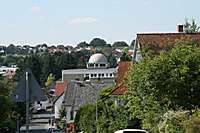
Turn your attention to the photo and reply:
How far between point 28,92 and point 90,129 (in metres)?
36.7

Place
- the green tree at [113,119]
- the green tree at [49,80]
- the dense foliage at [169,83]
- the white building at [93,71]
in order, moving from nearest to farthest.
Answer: the dense foliage at [169,83]
the green tree at [113,119]
the white building at [93,71]
the green tree at [49,80]

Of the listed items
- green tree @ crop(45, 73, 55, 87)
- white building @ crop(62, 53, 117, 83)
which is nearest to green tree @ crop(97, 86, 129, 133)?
white building @ crop(62, 53, 117, 83)

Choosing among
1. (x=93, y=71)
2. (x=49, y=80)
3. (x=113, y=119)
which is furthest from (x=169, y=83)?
(x=49, y=80)

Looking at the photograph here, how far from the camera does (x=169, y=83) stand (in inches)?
1125

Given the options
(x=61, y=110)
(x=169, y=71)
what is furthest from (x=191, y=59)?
(x=61, y=110)

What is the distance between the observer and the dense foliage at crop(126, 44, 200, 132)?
94.1 ft

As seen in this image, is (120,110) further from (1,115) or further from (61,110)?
(61,110)

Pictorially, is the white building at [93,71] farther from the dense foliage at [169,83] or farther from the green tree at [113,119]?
the dense foliage at [169,83]

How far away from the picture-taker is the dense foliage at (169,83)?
2867 centimetres

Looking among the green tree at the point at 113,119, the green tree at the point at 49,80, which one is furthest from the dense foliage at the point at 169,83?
the green tree at the point at 49,80

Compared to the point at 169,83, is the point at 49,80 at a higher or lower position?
lower

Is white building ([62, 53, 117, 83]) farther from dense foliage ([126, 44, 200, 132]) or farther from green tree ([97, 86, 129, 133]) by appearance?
dense foliage ([126, 44, 200, 132])

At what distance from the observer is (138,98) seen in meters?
30.9

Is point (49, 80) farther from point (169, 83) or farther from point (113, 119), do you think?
point (169, 83)
